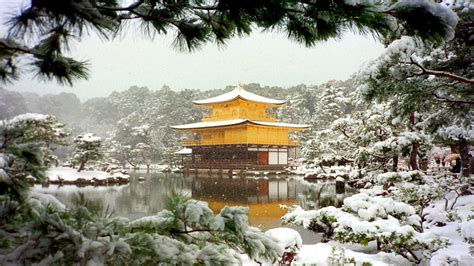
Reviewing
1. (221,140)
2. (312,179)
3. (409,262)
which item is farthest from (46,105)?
(409,262)

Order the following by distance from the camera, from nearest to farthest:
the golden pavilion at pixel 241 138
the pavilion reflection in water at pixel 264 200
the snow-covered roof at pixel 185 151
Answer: the pavilion reflection in water at pixel 264 200, the golden pavilion at pixel 241 138, the snow-covered roof at pixel 185 151

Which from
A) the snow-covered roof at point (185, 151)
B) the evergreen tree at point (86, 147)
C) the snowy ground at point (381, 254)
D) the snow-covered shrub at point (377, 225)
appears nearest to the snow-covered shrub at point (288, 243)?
the snowy ground at point (381, 254)

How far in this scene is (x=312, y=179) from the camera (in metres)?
18.3

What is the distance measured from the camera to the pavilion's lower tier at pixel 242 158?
21203 mm

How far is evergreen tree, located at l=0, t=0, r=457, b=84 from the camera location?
3.27 ft

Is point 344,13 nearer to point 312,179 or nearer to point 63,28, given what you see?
point 63,28

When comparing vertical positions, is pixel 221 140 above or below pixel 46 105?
below

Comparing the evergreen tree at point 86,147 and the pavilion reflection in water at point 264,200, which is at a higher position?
the evergreen tree at point 86,147

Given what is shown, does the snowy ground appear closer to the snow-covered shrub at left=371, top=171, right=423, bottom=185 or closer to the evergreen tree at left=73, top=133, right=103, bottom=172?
the snow-covered shrub at left=371, top=171, right=423, bottom=185

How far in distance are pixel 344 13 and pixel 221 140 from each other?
873 inches

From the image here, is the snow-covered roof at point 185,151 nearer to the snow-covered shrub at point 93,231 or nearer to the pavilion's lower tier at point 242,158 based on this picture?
the pavilion's lower tier at point 242,158

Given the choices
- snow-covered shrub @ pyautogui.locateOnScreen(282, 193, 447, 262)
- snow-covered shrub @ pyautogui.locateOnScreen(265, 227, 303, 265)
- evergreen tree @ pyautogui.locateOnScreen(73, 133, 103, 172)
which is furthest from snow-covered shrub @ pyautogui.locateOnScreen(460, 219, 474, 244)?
evergreen tree @ pyautogui.locateOnScreen(73, 133, 103, 172)

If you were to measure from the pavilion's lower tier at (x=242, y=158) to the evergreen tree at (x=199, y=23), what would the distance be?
1890 centimetres

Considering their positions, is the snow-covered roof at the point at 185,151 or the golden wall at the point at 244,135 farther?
the snow-covered roof at the point at 185,151
